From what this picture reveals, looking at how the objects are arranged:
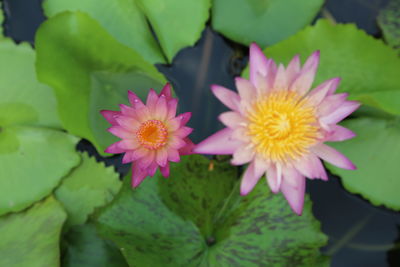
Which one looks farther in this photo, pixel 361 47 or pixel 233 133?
pixel 361 47

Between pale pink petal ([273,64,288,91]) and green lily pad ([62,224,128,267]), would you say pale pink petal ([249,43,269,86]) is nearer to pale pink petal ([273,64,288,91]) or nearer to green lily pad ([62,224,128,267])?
pale pink petal ([273,64,288,91])

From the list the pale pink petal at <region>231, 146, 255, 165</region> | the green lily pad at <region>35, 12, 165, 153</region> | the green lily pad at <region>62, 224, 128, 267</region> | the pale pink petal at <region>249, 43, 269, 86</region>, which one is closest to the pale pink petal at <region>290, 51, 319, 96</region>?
the pale pink petal at <region>249, 43, 269, 86</region>

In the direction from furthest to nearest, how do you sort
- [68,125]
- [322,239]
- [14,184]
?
1. [14,184]
2. [68,125]
3. [322,239]

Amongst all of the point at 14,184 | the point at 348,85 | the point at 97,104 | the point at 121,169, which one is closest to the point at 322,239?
the point at 348,85

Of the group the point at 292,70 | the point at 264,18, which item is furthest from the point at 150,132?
the point at 264,18

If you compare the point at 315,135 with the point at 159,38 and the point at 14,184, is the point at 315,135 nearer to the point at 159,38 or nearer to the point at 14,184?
the point at 159,38

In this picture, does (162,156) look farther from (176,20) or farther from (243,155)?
(176,20)
